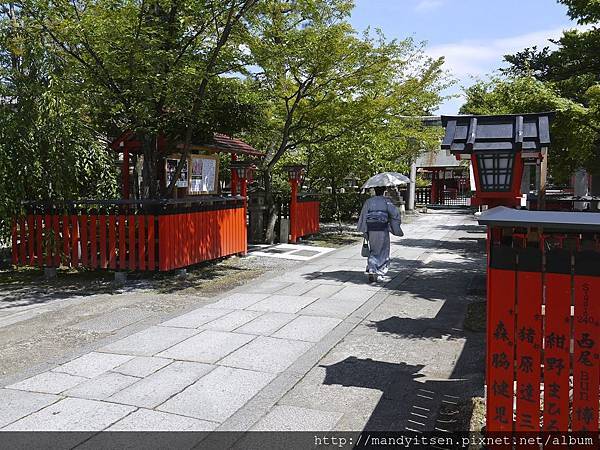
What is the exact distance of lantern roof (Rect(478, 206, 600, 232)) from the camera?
2619mm

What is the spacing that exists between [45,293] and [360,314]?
4.80 meters

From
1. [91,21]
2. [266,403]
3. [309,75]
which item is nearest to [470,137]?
[266,403]

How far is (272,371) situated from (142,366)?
1.16 m

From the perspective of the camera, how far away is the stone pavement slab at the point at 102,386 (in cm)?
407

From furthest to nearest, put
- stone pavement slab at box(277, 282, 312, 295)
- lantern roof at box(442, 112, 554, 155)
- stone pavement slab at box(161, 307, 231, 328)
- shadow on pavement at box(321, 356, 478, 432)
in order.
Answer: stone pavement slab at box(277, 282, 312, 295)
stone pavement slab at box(161, 307, 231, 328)
lantern roof at box(442, 112, 554, 155)
shadow on pavement at box(321, 356, 478, 432)

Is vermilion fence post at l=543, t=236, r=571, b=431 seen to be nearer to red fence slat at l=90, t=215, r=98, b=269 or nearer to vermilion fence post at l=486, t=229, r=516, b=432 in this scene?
vermilion fence post at l=486, t=229, r=516, b=432

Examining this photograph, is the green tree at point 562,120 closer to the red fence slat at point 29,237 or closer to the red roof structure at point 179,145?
the red roof structure at point 179,145

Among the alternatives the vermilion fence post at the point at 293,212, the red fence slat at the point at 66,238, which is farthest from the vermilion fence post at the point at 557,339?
the vermilion fence post at the point at 293,212

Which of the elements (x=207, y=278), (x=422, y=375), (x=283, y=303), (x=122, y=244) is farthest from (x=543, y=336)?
(x=122, y=244)

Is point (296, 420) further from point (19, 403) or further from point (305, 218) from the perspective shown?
point (305, 218)

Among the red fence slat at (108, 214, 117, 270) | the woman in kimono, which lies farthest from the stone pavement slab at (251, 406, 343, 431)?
the red fence slat at (108, 214, 117, 270)

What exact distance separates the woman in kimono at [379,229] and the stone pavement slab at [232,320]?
284 cm

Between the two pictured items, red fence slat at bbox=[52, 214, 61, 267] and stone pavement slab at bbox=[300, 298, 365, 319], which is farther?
red fence slat at bbox=[52, 214, 61, 267]

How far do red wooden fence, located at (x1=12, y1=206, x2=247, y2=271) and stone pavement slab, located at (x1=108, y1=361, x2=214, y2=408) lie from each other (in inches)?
172
